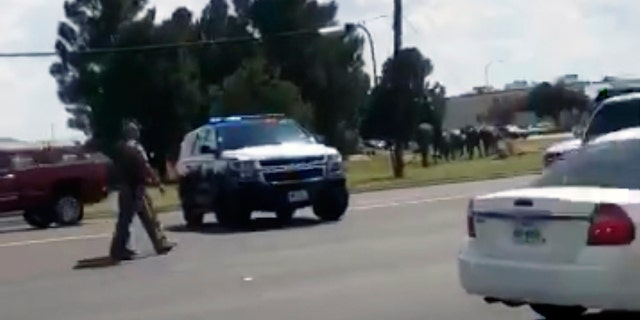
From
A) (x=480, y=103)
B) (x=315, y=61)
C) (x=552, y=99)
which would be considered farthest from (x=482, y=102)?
(x=315, y=61)

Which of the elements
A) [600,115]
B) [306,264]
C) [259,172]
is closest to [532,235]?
[306,264]

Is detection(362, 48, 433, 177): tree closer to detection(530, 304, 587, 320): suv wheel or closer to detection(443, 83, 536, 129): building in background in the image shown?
detection(530, 304, 587, 320): suv wheel

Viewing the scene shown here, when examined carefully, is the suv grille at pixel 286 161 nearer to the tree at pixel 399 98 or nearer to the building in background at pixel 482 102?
the tree at pixel 399 98

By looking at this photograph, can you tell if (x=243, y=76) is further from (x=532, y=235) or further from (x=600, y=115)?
(x=532, y=235)

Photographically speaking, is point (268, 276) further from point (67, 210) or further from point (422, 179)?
point (422, 179)

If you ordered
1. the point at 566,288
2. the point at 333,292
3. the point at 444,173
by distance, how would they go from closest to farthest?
the point at 566,288 < the point at 333,292 < the point at 444,173

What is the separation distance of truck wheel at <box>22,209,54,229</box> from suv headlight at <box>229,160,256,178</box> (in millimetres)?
6670

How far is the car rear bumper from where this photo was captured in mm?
10859

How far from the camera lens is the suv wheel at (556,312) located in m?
11.9

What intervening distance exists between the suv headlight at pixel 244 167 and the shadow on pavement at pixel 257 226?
90cm


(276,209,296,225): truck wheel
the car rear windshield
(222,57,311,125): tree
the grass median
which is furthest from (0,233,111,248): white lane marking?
(222,57,311,125): tree

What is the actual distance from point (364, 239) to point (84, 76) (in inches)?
2236

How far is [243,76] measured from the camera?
Result: 63531 millimetres

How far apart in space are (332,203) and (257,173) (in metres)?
1.50
